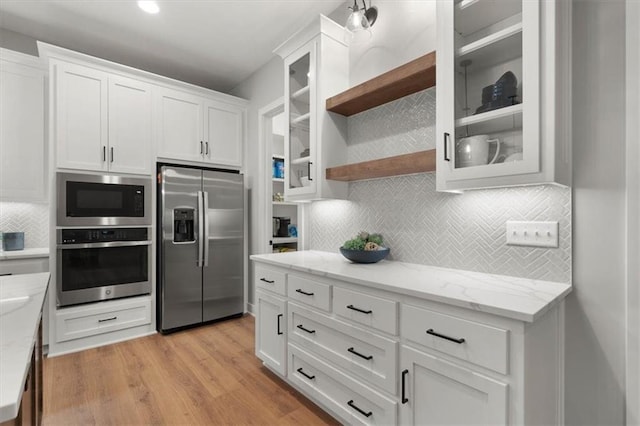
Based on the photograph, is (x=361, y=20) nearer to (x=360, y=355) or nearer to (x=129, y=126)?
(x=360, y=355)

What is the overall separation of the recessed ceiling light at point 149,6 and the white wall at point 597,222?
9.26ft

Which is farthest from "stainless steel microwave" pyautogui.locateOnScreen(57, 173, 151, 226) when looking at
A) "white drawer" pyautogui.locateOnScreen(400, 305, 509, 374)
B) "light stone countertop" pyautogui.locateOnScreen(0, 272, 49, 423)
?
"white drawer" pyautogui.locateOnScreen(400, 305, 509, 374)

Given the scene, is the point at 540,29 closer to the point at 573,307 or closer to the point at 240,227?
the point at 573,307

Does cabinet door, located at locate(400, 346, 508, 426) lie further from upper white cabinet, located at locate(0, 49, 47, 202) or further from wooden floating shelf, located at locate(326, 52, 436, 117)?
upper white cabinet, located at locate(0, 49, 47, 202)

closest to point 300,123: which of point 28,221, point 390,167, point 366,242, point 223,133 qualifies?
point 390,167

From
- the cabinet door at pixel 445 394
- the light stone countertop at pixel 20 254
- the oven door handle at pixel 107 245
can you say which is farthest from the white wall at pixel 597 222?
the light stone countertop at pixel 20 254

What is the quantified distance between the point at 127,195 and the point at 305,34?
85.5 inches

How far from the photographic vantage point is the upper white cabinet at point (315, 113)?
7.73 ft

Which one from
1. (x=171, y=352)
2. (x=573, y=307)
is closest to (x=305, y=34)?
(x=573, y=307)

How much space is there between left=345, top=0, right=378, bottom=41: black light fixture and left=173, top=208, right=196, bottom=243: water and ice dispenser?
224cm

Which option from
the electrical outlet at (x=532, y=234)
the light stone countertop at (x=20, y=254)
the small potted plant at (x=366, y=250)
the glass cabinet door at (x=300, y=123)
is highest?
the glass cabinet door at (x=300, y=123)

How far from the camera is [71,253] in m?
2.75

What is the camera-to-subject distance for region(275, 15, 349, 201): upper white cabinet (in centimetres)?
236

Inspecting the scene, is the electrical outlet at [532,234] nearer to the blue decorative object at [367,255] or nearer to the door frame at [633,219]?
the door frame at [633,219]
